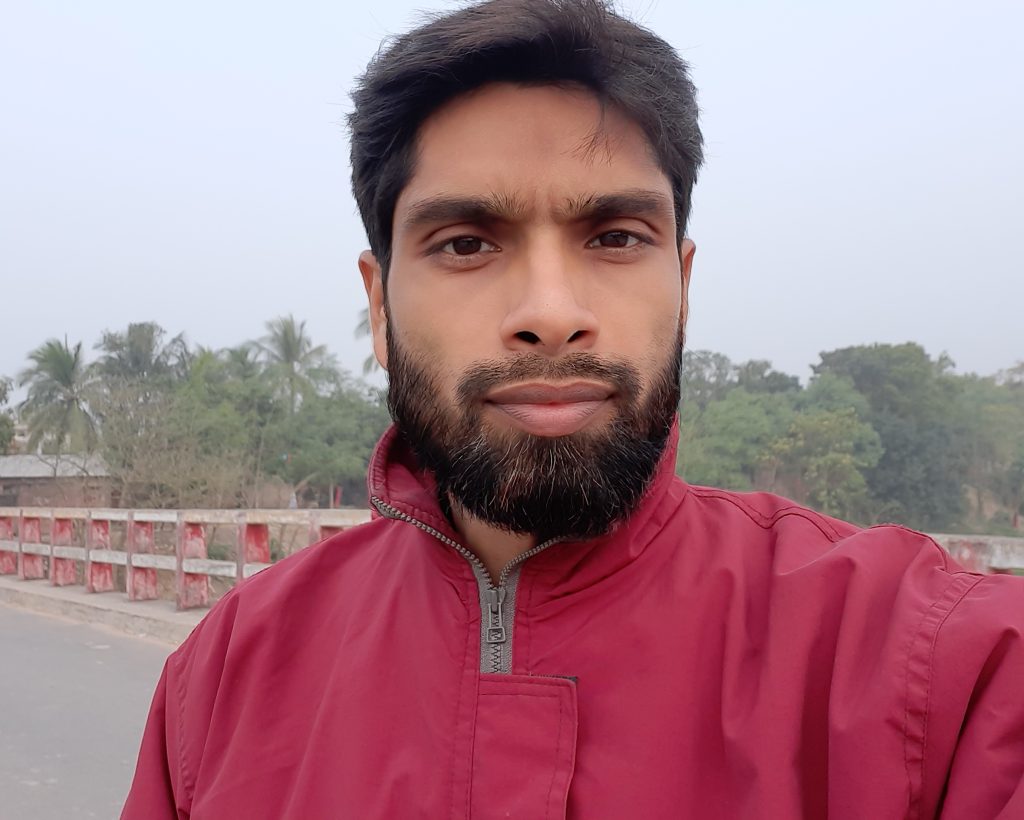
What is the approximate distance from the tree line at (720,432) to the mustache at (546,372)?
624 centimetres

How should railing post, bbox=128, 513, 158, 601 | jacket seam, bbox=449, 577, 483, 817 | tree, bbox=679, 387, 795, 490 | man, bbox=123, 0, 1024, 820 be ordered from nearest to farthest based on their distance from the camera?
man, bbox=123, 0, 1024, 820 → jacket seam, bbox=449, 577, 483, 817 → railing post, bbox=128, 513, 158, 601 → tree, bbox=679, 387, 795, 490

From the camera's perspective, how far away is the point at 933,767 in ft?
2.59

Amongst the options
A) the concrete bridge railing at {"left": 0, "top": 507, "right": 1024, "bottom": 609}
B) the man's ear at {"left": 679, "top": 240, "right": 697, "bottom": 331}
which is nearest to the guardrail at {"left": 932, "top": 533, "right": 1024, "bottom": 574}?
the concrete bridge railing at {"left": 0, "top": 507, "right": 1024, "bottom": 609}

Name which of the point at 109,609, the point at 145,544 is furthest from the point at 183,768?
the point at 145,544

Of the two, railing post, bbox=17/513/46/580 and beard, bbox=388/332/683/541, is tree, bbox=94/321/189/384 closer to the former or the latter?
railing post, bbox=17/513/46/580

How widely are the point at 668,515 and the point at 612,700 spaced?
10.8 inches

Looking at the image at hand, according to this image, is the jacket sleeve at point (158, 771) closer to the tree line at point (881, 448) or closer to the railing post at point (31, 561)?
the railing post at point (31, 561)

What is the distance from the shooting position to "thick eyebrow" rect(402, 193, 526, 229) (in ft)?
3.67

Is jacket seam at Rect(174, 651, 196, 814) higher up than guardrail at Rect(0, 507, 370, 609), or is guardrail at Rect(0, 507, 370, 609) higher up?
jacket seam at Rect(174, 651, 196, 814)

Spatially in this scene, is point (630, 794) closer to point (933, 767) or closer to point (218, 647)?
point (933, 767)

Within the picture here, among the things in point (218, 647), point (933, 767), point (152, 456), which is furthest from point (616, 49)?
→ point (152, 456)

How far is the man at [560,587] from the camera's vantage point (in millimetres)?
856

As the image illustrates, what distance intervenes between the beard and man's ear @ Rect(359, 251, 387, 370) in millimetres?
315

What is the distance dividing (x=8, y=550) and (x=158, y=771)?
1073 cm
